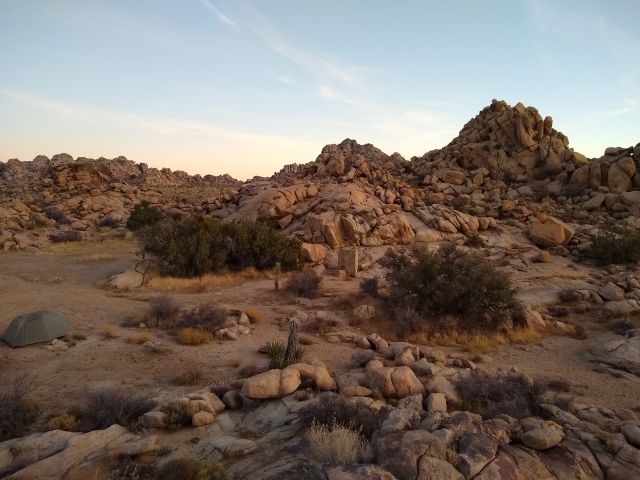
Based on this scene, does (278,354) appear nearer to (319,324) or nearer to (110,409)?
(319,324)

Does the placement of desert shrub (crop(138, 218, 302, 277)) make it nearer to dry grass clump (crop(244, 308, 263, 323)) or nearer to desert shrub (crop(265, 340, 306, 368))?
dry grass clump (crop(244, 308, 263, 323))

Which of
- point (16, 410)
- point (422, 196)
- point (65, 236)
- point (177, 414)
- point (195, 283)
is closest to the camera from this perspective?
point (16, 410)

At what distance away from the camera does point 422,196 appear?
28391 millimetres

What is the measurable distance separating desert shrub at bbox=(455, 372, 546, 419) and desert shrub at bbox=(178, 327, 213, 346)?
235 inches

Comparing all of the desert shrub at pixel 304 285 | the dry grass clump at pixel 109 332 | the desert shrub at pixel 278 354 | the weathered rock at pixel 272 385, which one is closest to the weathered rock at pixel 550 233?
the desert shrub at pixel 304 285

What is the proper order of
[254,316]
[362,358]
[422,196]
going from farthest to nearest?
1. [422,196]
2. [254,316]
3. [362,358]

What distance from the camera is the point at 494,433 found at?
210 inches

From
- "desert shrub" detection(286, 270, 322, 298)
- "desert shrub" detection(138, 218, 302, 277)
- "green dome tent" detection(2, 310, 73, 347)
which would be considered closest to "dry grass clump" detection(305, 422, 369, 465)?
"green dome tent" detection(2, 310, 73, 347)

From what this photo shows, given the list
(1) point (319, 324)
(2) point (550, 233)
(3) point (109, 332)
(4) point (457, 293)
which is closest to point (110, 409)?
(3) point (109, 332)

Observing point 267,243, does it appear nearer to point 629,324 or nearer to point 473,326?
point 473,326

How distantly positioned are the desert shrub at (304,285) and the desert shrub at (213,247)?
9.87 ft

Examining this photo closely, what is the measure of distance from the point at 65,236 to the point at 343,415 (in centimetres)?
2730

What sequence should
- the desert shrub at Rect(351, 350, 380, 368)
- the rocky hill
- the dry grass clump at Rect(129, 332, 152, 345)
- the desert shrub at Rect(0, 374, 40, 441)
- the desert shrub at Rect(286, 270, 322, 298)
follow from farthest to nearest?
the rocky hill
the desert shrub at Rect(286, 270, 322, 298)
the dry grass clump at Rect(129, 332, 152, 345)
the desert shrub at Rect(351, 350, 380, 368)
the desert shrub at Rect(0, 374, 40, 441)

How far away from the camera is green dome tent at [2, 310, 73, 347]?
9.15m
